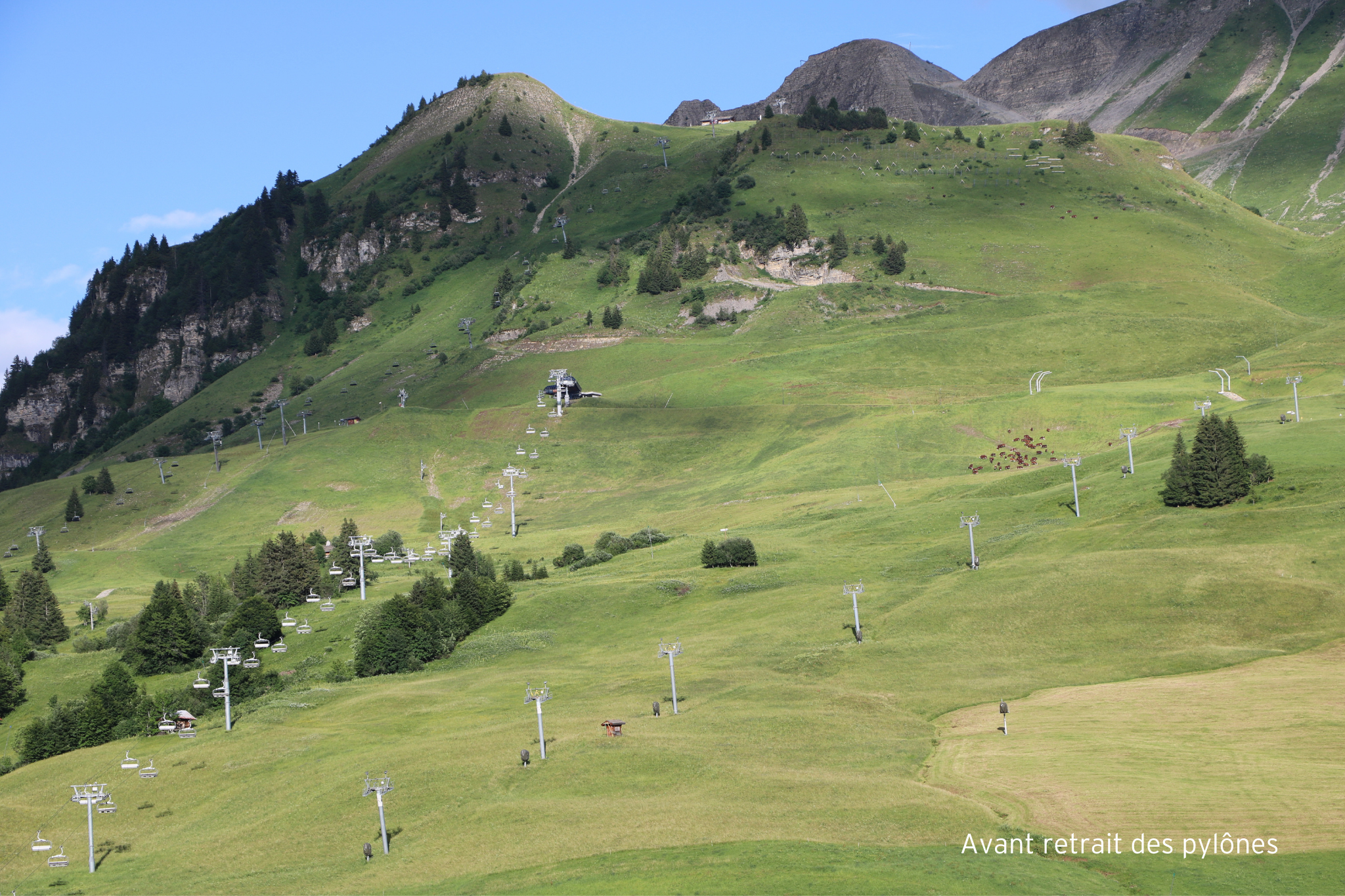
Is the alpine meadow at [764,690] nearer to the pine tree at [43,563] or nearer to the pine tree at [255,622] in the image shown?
the pine tree at [255,622]

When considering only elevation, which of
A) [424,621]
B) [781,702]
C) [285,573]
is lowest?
[781,702]

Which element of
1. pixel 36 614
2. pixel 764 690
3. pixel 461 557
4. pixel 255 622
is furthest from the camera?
pixel 461 557

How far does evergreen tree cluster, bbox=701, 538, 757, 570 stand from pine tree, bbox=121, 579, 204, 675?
166ft

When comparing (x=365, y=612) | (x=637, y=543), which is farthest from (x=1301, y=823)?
(x=637, y=543)

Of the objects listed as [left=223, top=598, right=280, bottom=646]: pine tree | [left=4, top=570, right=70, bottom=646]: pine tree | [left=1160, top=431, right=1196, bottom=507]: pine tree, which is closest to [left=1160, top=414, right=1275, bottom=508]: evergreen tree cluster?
[left=1160, top=431, right=1196, bottom=507]: pine tree

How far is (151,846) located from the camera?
211ft

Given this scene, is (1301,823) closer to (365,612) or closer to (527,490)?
(365,612)

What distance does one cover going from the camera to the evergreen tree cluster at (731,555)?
12062 centimetres

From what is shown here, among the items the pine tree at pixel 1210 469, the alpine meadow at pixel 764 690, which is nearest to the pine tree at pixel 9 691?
the alpine meadow at pixel 764 690

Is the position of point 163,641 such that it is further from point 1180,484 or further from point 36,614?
point 1180,484

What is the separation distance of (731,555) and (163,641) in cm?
5549

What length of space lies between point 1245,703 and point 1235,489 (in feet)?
153

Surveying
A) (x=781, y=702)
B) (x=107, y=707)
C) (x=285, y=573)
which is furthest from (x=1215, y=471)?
(x=285, y=573)

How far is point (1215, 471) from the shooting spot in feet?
357
